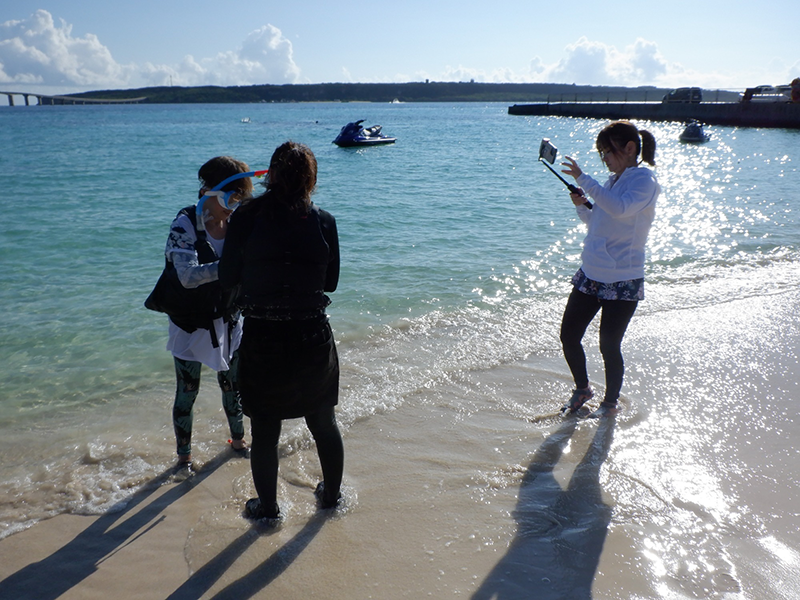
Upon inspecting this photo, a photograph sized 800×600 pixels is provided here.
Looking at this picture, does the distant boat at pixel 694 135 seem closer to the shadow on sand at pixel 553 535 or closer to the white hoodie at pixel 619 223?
the white hoodie at pixel 619 223

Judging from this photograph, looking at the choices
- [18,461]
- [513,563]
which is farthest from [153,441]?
[513,563]

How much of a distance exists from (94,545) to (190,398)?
86 cm

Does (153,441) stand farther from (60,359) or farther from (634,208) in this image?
(634,208)

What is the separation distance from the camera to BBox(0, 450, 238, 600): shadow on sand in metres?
2.65

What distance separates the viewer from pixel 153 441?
13.4 feet

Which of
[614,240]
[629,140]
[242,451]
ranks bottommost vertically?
[242,451]

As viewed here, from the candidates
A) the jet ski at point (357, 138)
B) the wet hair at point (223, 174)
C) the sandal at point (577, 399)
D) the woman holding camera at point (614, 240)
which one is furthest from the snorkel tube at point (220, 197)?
the jet ski at point (357, 138)

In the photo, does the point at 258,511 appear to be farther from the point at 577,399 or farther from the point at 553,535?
the point at 577,399

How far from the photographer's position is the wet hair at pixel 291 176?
241cm

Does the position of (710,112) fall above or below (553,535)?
above

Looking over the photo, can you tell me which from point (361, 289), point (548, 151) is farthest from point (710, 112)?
point (548, 151)

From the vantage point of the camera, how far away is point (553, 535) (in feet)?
9.39

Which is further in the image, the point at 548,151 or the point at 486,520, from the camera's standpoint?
the point at 548,151

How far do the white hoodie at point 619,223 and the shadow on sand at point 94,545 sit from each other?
268 centimetres
